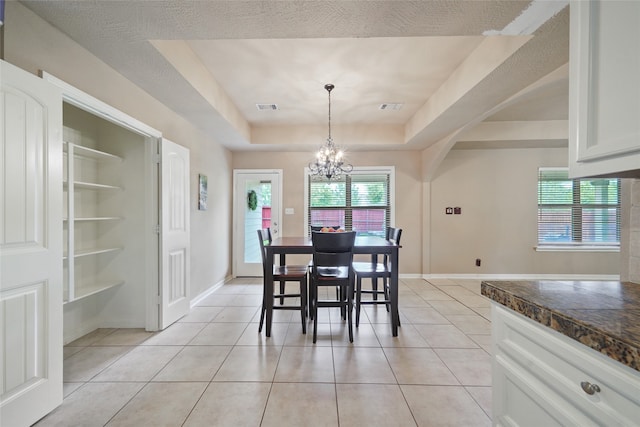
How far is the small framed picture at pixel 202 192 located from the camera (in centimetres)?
369

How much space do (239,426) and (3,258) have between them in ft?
4.86

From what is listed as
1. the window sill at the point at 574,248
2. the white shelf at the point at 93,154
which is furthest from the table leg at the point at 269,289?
the window sill at the point at 574,248

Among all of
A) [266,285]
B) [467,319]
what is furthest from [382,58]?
[467,319]

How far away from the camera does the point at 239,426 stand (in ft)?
5.07

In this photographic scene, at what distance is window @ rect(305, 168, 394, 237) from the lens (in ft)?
16.7

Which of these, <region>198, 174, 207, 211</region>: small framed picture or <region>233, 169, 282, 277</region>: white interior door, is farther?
<region>233, 169, 282, 277</region>: white interior door

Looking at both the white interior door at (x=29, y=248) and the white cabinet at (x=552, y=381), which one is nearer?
the white cabinet at (x=552, y=381)

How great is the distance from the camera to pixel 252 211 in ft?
16.8

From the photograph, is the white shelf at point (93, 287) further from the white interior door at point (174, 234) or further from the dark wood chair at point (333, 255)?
the dark wood chair at point (333, 255)

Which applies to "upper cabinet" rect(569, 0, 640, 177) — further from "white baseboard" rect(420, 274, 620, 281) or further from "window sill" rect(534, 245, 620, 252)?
"window sill" rect(534, 245, 620, 252)

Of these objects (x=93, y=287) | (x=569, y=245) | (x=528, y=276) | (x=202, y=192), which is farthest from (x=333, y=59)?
(x=569, y=245)

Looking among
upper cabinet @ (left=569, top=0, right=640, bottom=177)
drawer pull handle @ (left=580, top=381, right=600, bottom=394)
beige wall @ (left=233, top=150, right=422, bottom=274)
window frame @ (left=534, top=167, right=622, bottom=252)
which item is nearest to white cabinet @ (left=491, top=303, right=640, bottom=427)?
drawer pull handle @ (left=580, top=381, right=600, bottom=394)

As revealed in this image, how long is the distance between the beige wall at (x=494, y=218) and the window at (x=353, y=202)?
0.91 metres

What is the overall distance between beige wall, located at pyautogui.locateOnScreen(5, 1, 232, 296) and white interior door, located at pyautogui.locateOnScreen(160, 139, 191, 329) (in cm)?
32
